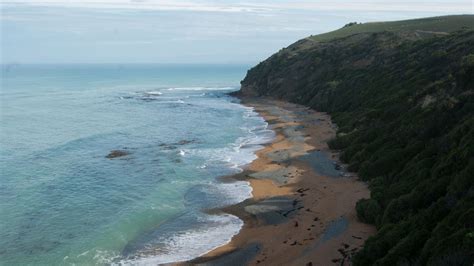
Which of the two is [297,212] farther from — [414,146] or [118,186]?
[118,186]

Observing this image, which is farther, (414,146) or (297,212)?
(414,146)

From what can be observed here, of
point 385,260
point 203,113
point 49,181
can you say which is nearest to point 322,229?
point 385,260

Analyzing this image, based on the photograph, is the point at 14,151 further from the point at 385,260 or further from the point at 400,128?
the point at 385,260

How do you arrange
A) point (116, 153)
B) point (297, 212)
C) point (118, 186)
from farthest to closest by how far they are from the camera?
point (116, 153) → point (118, 186) → point (297, 212)

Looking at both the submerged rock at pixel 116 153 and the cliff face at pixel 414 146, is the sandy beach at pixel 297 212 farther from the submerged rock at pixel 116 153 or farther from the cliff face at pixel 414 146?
the submerged rock at pixel 116 153

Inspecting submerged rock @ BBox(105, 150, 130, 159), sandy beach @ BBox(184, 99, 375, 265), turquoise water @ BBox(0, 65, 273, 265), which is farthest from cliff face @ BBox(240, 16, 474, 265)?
submerged rock @ BBox(105, 150, 130, 159)

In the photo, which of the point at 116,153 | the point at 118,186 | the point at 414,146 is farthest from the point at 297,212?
the point at 116,153
